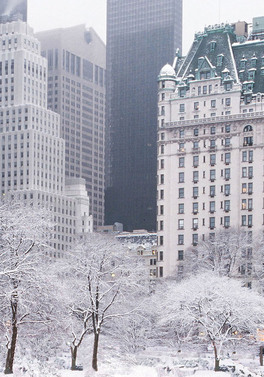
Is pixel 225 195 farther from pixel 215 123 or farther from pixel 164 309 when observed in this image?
pixel 164 309

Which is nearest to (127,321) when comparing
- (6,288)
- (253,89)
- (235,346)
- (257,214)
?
(235,346)

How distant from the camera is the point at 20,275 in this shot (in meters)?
75.2

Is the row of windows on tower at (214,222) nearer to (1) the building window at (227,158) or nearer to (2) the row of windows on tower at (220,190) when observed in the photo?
(2) the row of windows on tower at (220,190)

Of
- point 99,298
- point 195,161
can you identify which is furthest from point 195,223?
point 99,298

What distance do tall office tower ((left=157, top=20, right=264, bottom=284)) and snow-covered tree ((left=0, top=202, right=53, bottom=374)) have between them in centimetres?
10263

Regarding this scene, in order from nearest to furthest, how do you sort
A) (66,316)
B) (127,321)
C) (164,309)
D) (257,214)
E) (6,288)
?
1. (6,288)
2. (66,316)
3. (127,321)
4. (164,309)
5. (257,214)

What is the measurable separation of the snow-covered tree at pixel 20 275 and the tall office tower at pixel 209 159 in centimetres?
10263

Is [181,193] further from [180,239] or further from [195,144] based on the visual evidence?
[195,144]

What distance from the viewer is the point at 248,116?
191 m

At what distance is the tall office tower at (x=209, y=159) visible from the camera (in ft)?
622

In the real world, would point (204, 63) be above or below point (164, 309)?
above

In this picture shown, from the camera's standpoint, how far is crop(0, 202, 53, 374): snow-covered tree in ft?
248

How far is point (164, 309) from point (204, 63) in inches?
3282

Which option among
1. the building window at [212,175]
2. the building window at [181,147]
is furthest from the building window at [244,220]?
the building window at [181,147]
